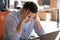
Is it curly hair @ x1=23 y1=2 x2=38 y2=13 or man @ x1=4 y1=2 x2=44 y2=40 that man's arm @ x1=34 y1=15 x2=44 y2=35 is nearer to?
man @ x1=4 y1=2 x2=44 y2=40

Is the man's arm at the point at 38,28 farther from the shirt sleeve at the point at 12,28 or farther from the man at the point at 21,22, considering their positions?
the shirt sleeve at the point at 12,28

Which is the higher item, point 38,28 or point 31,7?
point 31,7

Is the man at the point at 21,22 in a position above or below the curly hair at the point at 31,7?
below

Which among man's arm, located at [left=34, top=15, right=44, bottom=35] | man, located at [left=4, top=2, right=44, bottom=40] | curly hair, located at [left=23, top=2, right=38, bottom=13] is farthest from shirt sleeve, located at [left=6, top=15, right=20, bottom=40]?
man's arm, located at [left=34, top=15, right=44, bottom=35]

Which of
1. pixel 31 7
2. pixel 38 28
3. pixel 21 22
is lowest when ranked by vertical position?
pixel 38 28

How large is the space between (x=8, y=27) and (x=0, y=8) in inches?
30.8

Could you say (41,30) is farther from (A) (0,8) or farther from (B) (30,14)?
(A) (0,8)

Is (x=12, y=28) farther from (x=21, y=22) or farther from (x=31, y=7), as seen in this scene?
(x=31, y=7)

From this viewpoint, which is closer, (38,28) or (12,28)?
(12,28)

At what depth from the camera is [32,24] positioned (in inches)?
60.2

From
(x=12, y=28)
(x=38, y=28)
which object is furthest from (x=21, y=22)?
(x=38, y=28)

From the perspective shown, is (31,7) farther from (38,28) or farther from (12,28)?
(38,28)

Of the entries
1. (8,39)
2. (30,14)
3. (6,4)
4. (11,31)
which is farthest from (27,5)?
(6,4)

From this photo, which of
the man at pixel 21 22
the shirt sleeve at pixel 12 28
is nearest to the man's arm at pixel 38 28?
the man at pixel 21 22
